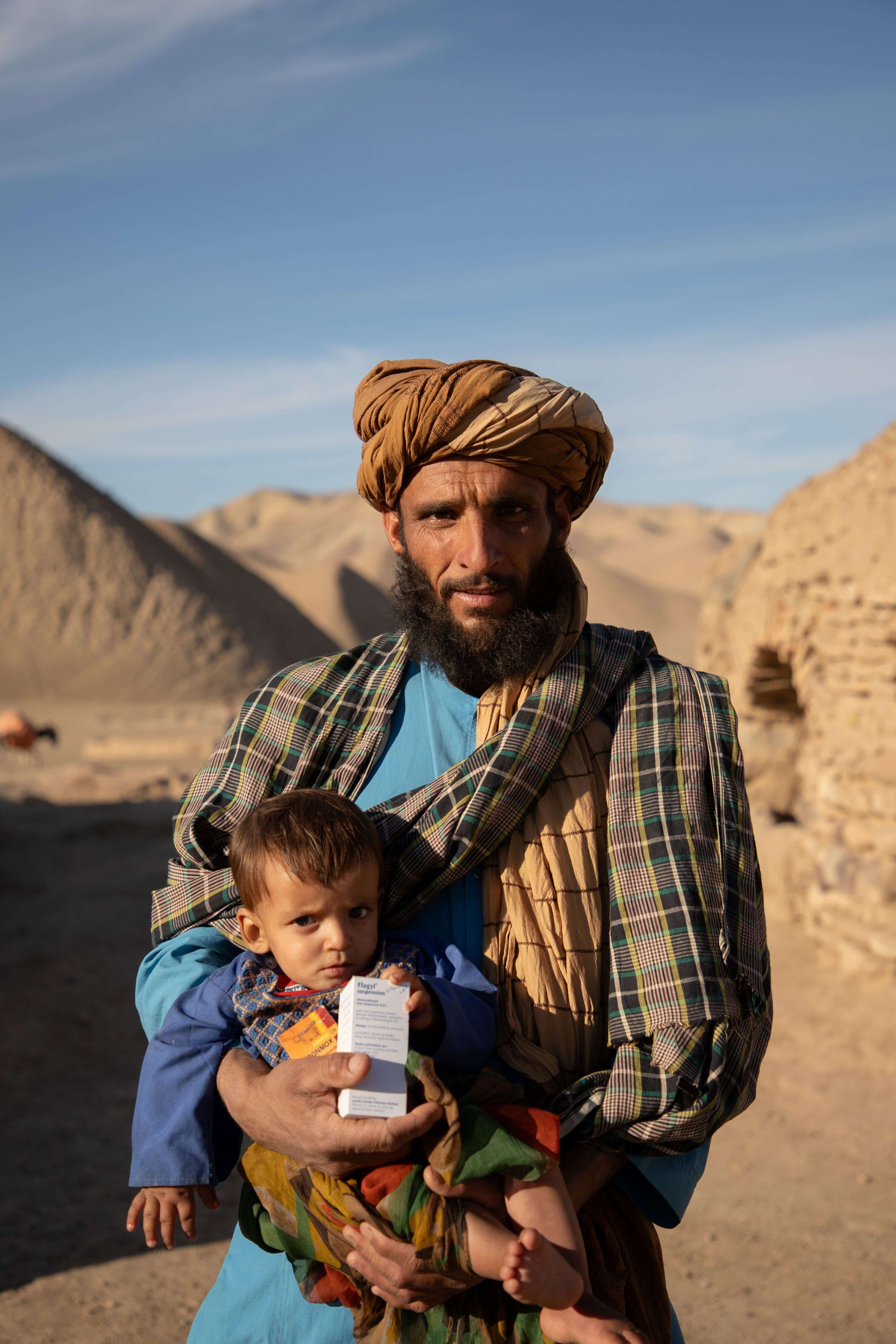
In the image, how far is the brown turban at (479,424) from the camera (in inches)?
73.0

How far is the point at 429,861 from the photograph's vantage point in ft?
5.51

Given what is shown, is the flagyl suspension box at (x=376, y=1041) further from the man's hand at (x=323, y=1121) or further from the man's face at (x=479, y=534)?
the man's face at (x=479, y=534)

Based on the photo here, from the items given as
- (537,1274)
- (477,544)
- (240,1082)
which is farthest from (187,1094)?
(477,544)

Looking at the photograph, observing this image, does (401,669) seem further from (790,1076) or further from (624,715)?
(790,1076)

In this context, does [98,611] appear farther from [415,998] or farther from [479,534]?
[415,998]

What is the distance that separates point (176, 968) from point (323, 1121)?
480mm

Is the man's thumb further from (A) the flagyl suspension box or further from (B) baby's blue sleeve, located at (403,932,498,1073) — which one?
(B) baby's blue sleeve, located at (403,932,498,1073)

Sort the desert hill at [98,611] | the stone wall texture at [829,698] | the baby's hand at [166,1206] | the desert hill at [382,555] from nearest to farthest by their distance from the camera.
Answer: the baby's hand at [166,1206]
the stone wall texture at [829,698]
the desert hill at [98,611]
the desert hill at [382,555]

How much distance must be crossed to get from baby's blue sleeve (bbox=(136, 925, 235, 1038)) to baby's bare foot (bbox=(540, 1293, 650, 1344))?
71cm

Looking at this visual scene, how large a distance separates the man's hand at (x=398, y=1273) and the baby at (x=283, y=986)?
0.51 feet

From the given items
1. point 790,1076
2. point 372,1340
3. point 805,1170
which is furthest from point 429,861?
point 790,1076

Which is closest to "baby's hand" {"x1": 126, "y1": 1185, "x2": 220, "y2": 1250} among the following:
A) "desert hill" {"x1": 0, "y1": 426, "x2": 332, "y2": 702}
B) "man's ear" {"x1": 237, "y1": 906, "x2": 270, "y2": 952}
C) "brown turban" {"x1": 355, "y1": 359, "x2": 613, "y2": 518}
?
"man's ear" {"x1": 237, "y1": 906, "x2": 270, "y2": 952}

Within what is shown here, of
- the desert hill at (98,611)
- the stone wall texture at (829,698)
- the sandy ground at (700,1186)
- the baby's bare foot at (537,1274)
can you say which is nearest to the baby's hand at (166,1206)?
the baby's bare foot at (537,1274)

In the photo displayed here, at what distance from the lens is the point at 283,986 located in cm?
169
